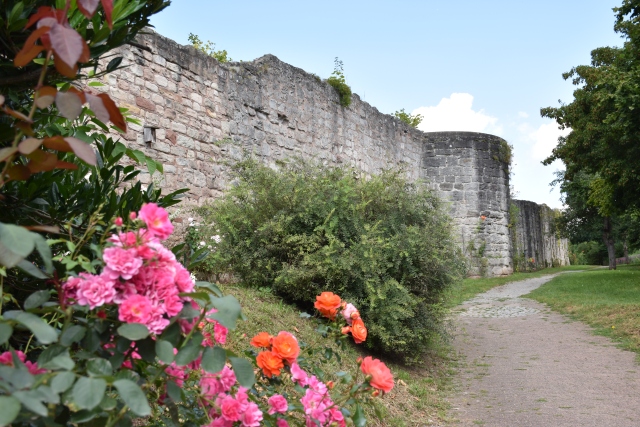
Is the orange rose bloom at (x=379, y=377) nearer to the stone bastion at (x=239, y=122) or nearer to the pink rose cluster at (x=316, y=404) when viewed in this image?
the pink rose cluster at (x=316, y=404)

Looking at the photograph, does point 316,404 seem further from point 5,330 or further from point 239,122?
point 239,122

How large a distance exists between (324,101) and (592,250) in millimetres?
40929

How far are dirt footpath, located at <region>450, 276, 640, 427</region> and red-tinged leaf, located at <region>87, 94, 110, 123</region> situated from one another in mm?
4299

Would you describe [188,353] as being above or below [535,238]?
below

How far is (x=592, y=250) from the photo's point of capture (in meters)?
47.4

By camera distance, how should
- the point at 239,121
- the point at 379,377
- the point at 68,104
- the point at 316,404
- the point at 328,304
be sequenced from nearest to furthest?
the point at 68,104 → the point at 379,377 → the point at 316,404 → the point at 328,304 → the point at 239,121

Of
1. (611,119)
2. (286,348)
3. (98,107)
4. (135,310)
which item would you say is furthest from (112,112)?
(611,119)

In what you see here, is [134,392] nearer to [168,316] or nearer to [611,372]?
[168,316]

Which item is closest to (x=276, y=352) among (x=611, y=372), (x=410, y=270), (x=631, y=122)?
(x=410, y=270)

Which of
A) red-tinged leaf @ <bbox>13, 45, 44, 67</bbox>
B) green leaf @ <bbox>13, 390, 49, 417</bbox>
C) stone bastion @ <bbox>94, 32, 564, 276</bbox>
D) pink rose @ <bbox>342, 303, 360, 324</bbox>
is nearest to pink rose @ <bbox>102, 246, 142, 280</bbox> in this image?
green leaf @ <bbox>13, 390, 49, 417</bbox>

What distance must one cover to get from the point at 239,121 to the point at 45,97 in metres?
8.74

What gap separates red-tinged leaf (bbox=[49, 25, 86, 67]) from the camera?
1269 millimetres

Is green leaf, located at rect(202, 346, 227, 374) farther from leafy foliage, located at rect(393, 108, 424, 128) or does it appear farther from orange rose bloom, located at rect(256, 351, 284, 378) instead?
leafy foliage, located at rect(393, 108, 424, 128)

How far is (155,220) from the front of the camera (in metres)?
1.50
